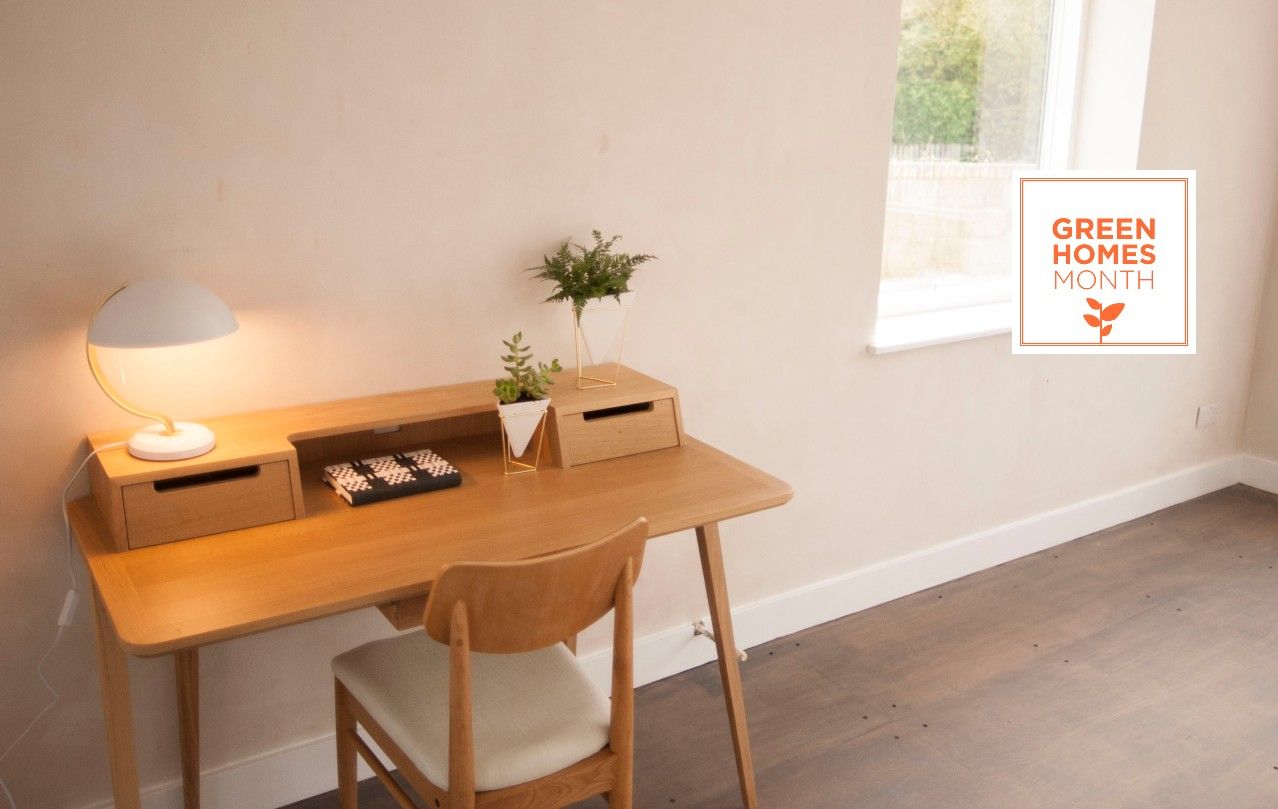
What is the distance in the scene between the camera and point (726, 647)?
83.1 inches

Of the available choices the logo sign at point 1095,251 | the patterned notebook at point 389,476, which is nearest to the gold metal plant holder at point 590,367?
the patterned notebook at point 389,476

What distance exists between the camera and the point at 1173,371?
12.2 feet

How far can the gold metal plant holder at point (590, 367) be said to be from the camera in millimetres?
2188

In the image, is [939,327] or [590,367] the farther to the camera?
[939,327]

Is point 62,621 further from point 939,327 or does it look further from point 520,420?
point 939,327

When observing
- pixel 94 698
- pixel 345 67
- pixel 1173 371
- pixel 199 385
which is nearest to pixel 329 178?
pixel 345 67

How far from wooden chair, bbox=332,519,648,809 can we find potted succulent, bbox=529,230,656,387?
665 mm

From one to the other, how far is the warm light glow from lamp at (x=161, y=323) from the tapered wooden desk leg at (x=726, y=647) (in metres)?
0.88

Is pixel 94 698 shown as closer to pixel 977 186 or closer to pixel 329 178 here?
pixel 329 178

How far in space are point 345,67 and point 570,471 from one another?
0.83 metres

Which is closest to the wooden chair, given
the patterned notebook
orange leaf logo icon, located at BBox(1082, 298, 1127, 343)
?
the patterned notebook

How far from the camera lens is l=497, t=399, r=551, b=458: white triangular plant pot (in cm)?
197

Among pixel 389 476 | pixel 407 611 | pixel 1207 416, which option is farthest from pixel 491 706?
pixel 1207 416

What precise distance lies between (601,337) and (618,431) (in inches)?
9.7
